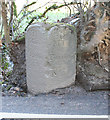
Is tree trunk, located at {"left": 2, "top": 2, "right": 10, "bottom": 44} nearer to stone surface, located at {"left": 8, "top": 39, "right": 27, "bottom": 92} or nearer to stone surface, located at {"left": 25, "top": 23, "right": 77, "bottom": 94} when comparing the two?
stone surface, located at {"left": 8, "top": 39, "right": 27, "bottom": 92}

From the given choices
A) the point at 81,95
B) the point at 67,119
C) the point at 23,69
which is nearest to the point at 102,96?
the point at 81,95

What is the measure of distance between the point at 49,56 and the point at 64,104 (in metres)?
0.74

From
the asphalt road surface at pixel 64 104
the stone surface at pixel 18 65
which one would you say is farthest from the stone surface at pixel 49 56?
the stone surface at pixel 18 65

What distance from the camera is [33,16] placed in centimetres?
452

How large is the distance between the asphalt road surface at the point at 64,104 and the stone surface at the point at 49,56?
21 centimetres

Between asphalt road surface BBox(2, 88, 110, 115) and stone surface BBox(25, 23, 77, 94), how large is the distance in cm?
21

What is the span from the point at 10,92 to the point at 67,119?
4.86 ft

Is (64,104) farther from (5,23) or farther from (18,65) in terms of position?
(5,23)

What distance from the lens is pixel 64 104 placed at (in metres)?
2.18

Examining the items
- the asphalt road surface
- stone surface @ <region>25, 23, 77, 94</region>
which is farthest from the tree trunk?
the asphalt road surface

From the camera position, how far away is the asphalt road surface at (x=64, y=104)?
197cm

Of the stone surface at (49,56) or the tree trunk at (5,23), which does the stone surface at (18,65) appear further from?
the stone surface at (49,56)

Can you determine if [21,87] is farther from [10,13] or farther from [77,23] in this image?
[10,13]

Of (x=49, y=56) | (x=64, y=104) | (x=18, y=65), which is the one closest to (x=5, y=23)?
(x=18, y=65)
